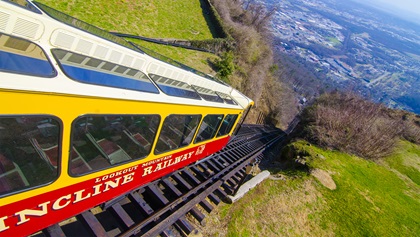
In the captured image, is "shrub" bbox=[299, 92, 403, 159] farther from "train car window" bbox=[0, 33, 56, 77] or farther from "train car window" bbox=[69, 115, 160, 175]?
"train car window" bbox=[0, 33, 56, 77]

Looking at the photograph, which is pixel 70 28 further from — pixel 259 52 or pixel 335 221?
pixel 259 52

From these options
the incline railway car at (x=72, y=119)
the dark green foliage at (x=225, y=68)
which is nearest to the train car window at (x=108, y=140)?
the incline railway car at (x=72, y=119)

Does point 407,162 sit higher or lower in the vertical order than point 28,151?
lower

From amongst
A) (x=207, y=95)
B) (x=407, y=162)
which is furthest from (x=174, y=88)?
(x=407, y=162)

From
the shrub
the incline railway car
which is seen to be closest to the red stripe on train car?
the incline railway car

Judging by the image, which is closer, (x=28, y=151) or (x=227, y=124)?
(x=28, y=151)

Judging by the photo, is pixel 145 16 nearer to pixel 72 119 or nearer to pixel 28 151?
pixel 72 119
